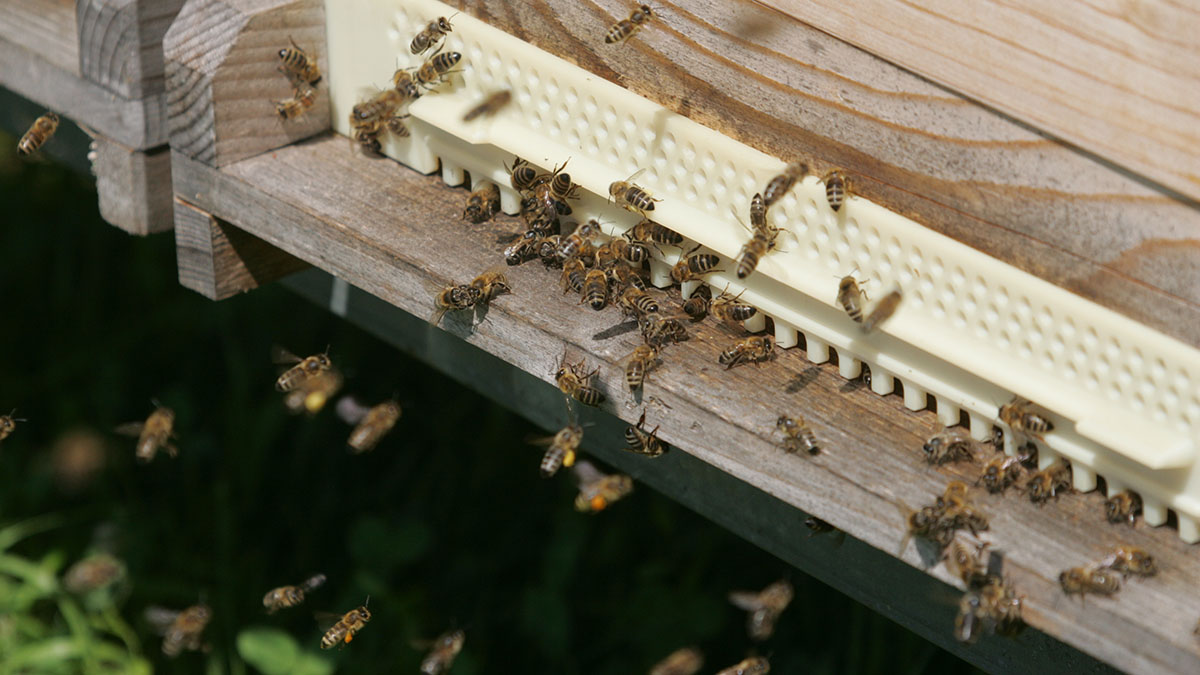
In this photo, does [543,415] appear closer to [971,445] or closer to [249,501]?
[971,445]

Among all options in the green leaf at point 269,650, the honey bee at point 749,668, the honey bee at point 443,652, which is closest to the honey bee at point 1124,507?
the honey bee at point 749,668

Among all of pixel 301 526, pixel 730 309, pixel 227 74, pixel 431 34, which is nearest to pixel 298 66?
pixel 227 74

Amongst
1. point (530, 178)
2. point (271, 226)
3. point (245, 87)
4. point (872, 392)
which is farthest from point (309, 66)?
point (872, 392)

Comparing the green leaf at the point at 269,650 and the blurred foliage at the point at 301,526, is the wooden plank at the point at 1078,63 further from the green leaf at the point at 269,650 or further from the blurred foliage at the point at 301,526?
the green leaf at the point at 269,650

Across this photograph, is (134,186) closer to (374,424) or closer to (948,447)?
(374,424)

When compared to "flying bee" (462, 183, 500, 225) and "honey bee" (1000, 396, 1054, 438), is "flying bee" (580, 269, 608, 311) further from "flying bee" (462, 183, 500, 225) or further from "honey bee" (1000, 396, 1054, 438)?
"honey bee" (1000, 396, 1054, 438)

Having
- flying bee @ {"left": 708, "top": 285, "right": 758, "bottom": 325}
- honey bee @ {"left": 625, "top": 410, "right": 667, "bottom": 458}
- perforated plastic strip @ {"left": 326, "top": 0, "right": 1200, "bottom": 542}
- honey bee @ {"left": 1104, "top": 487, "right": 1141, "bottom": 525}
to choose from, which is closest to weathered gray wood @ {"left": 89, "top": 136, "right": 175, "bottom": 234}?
perforated plastic strip @ {"left": 326, "top": 0, "right": 1200, "bottom": 542}
